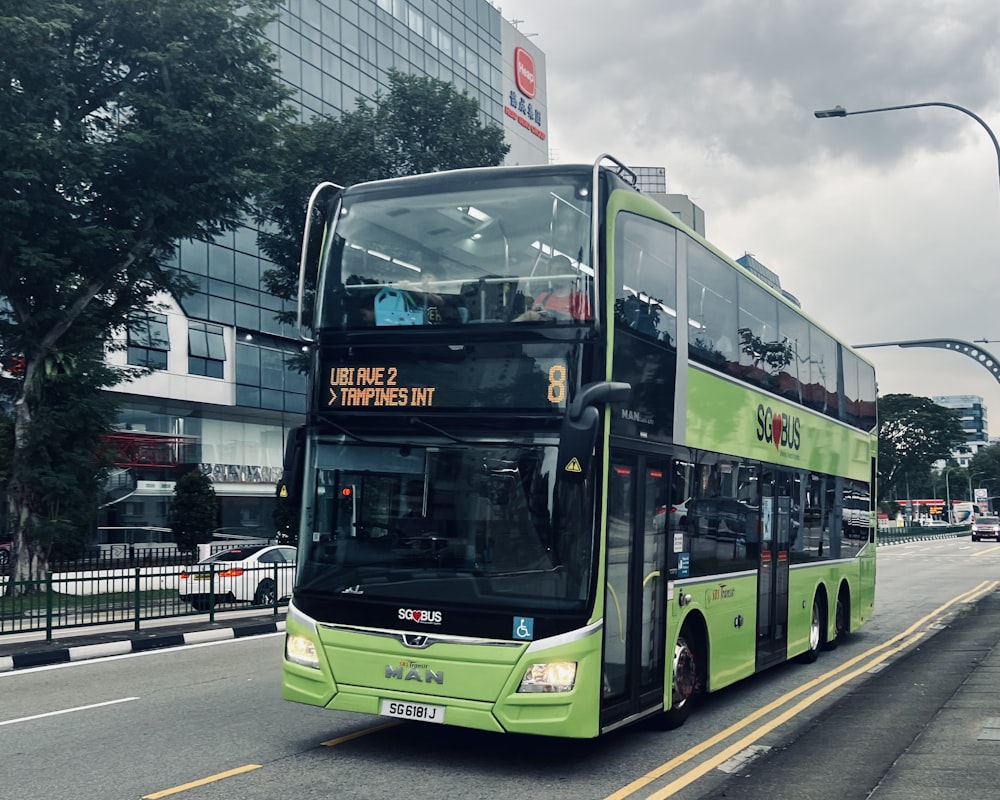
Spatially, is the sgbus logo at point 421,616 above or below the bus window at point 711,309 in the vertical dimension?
below

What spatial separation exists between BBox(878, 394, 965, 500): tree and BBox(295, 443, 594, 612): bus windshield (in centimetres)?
9936

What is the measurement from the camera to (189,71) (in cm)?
2203

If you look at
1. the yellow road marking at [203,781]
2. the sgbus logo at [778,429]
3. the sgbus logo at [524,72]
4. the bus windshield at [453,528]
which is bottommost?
the yellow road marking at [203,781]

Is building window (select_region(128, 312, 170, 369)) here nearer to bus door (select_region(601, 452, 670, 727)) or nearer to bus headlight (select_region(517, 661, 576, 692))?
bus door (select_region(601, 452, 670, 727))

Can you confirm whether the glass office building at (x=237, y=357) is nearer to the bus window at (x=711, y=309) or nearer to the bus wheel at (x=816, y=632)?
the bus wheel at (x=816, y=632)

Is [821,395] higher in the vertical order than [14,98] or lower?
lower

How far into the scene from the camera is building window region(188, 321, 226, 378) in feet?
145

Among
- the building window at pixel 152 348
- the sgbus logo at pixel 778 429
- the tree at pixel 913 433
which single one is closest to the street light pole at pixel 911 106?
the sgbus logo at pixel 778 429

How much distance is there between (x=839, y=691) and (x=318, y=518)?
660 centimetres

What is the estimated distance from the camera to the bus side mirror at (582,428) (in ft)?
22.8

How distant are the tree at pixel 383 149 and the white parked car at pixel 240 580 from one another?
48.3ft

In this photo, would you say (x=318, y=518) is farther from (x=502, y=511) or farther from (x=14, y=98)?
(x=14, y=98)

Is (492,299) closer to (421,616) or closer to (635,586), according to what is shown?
(421,616)

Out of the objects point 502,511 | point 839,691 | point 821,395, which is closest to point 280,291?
point 821,395
